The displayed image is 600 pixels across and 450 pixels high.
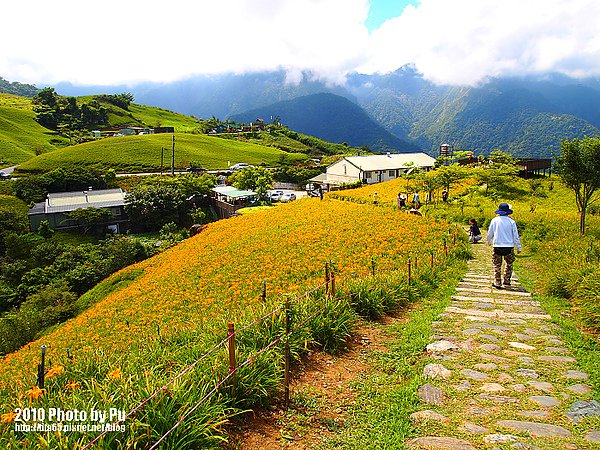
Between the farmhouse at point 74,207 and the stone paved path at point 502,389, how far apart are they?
5196 centimetres

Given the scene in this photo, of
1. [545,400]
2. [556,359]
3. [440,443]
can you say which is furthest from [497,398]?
[556,359]

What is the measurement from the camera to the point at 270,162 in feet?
300

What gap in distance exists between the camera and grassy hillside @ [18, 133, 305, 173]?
7131 centimetres

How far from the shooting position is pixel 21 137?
A: 87.7 metres

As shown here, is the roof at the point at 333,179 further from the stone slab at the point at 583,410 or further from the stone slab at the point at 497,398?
the stone slab at the point at 583,410

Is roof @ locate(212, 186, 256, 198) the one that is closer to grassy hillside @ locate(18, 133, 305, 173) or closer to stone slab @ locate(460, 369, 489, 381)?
grassy hillside @ locate(18, 133, 305, 173)

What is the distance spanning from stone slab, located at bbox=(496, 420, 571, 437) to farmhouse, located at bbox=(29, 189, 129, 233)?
54.0 meters

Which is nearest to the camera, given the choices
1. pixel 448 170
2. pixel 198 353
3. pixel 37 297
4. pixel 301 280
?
pixel 198 353

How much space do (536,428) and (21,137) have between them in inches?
4205

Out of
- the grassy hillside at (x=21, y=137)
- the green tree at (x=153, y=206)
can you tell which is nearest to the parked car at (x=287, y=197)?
the green tree at (x=153, y=206)

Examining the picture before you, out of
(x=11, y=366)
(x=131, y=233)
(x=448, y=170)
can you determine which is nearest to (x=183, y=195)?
(x=131, y=233)

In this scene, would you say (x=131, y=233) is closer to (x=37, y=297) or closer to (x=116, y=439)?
(x=37, y=297)

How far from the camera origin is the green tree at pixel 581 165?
52.9 ft

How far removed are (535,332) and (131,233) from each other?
52285mm
